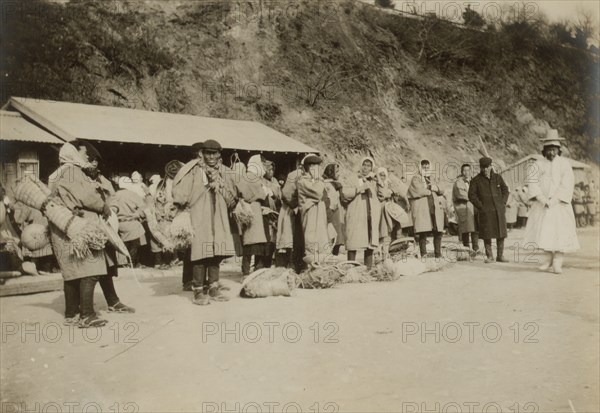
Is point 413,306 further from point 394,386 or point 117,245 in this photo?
point 117,245

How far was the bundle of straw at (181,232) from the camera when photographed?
6.84 m

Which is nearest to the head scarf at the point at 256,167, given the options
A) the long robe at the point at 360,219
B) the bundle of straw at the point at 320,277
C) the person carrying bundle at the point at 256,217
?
the person carrying bundle at the point at 256,217

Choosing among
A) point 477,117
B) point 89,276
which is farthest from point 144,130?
point 477,117

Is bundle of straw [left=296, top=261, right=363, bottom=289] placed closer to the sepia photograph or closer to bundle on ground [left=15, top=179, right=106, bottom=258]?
the sepia photograph

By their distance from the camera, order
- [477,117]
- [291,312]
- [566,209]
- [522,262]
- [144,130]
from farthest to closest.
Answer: [477,117]
[144,130]
[522,262]
[566,209]
[291,312]

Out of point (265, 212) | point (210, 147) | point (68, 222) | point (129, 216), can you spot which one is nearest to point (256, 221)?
point (265, 212)

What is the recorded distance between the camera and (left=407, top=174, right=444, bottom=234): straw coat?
37.7ft

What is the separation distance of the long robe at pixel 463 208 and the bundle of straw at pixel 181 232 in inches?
297

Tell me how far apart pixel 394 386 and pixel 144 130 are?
1372cm

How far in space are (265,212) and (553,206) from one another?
181 inches

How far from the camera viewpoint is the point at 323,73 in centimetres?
3127

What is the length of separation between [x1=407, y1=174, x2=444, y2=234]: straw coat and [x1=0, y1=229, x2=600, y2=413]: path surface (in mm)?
3890

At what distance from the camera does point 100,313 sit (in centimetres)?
659

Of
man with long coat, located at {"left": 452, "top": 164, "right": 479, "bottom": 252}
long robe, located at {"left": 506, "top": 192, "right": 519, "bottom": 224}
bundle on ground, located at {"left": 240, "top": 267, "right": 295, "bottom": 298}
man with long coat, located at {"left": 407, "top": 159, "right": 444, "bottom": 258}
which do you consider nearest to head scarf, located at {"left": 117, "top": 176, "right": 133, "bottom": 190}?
bundle on ground, located at {"left": 240, "top": 267, "right": 295, "bottom": 298}
